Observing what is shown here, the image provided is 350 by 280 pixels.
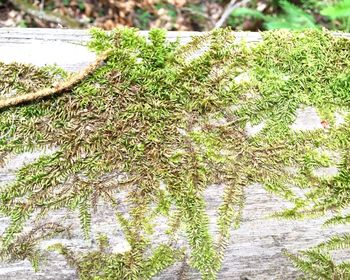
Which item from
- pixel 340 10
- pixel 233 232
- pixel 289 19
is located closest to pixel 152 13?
pixel 289 19

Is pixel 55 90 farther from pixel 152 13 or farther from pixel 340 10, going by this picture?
pixel 152 13

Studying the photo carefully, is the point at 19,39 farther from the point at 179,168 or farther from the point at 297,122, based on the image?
the point at 297,122

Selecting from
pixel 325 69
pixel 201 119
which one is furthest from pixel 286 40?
pixel 201 119

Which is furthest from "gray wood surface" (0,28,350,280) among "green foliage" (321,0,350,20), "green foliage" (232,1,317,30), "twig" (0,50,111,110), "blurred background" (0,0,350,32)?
"blurred background" (0,0,350,32)

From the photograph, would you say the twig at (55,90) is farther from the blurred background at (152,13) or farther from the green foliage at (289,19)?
the blurred background at (152,13)

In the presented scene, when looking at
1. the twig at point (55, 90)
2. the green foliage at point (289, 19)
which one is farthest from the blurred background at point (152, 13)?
the twig at point (55, 90)

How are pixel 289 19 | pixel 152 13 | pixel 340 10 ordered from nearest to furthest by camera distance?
pixel 340 10 < pixel 289 19 < pixel 152 13
